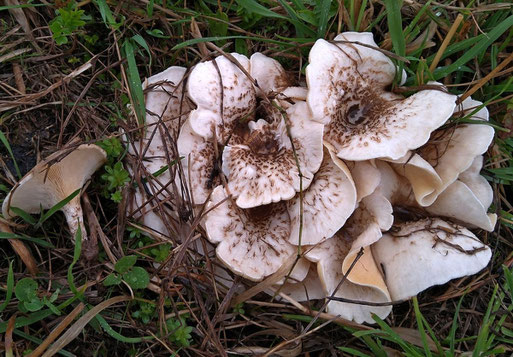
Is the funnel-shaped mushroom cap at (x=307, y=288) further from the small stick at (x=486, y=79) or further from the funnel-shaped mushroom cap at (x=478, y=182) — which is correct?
the small stick at (x=486, y=79)

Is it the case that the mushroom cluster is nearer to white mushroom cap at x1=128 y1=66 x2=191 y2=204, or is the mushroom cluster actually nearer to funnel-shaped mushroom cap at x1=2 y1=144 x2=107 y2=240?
white mushroom cap at x1=128 y1=66 x2=191 y2=204

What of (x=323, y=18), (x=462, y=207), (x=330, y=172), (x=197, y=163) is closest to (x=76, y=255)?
(x=197, y=163)

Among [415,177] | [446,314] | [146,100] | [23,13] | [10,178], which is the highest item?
[23,13]

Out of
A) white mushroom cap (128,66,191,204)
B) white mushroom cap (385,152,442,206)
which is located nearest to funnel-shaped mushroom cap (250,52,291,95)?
white mushroom cap (128,66,191,204)

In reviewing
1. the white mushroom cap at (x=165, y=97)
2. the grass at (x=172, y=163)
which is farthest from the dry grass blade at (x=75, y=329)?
the white mushroom cap at (x=165, y=97)

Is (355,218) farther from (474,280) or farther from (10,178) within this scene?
(10,178)

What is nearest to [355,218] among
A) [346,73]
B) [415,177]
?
[415,177]
